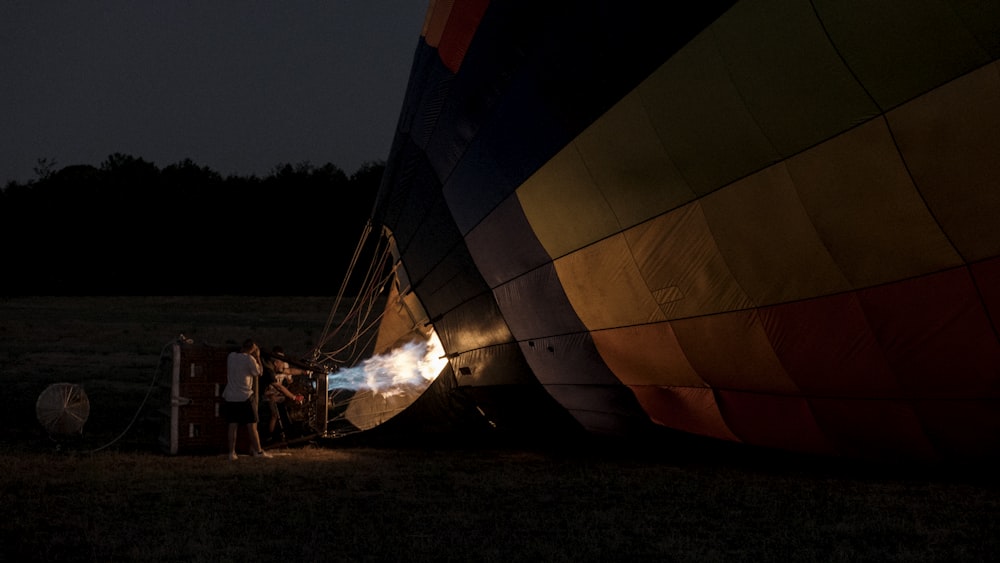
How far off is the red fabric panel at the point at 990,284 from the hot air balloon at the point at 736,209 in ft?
0.04

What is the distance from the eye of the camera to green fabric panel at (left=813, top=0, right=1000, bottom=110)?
12.0 ft

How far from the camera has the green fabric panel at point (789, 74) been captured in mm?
4051

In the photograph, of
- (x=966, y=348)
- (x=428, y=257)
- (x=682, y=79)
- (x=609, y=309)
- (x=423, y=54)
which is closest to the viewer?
(x=966, y=348)

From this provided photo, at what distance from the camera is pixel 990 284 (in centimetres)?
401

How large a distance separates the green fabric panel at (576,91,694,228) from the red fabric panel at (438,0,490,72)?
136 cm

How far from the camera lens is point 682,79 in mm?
4715

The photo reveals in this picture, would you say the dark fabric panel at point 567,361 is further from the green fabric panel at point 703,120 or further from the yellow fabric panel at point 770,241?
the green fabric panel at point 703,120

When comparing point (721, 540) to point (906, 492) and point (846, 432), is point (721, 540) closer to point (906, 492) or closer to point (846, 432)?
point (846, 432)

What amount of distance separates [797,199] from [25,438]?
22.6 ft

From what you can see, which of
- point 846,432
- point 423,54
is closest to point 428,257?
point 423,54

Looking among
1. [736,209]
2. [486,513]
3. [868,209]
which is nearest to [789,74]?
[868,209]

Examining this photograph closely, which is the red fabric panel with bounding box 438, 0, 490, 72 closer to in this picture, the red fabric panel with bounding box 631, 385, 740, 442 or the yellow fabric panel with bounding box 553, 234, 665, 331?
the yellow fabric panel with bounding box 553, 234, 665, 331

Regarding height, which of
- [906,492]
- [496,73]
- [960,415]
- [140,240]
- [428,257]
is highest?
[140,240]

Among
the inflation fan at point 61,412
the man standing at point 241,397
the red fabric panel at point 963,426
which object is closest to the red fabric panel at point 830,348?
the red fabric panel at point 963,426
